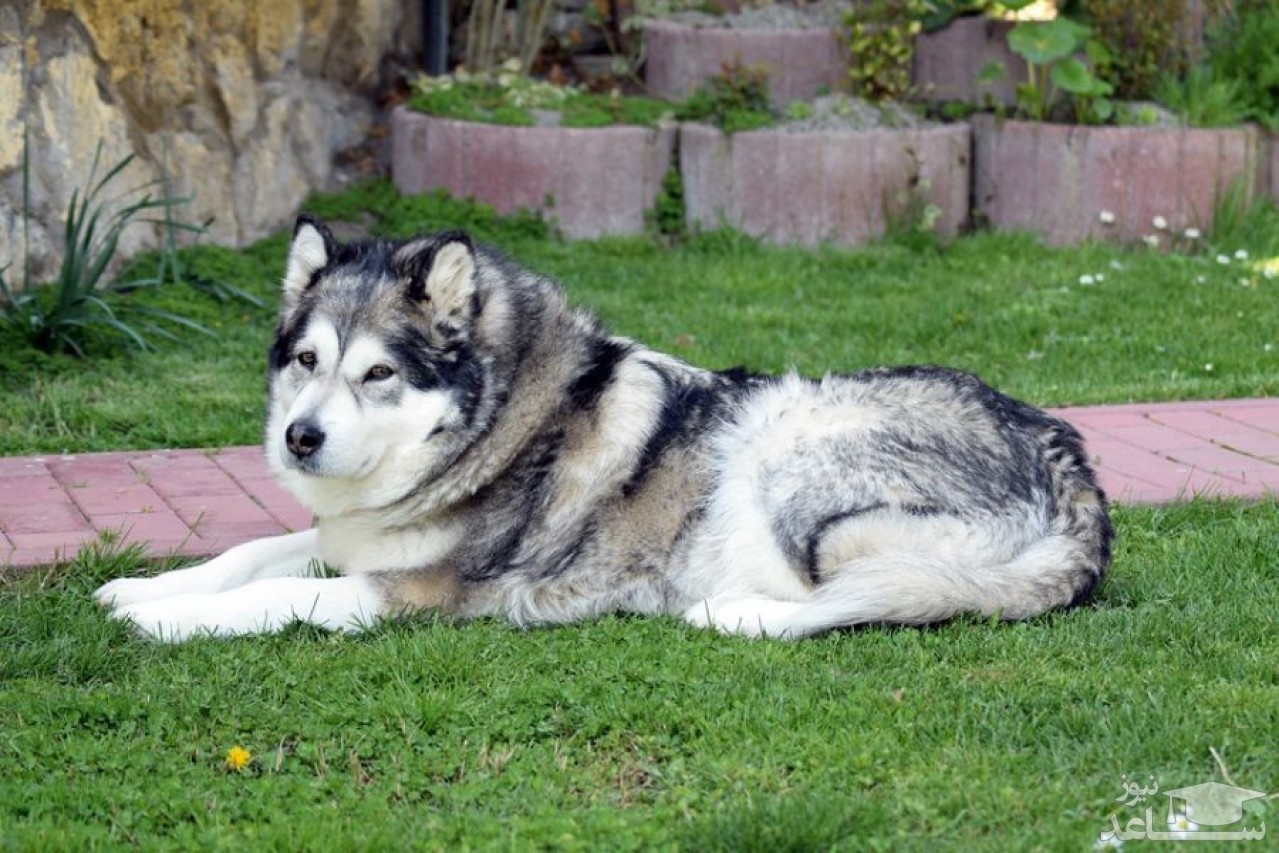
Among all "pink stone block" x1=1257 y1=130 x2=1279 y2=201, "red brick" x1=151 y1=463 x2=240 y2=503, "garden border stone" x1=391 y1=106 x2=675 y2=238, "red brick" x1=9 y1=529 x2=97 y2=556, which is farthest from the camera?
"pink stone block" x1=1257 y1=130 x2=1279 y2=201

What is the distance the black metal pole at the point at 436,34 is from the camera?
10.4 metres

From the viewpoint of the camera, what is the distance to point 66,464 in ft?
19.6

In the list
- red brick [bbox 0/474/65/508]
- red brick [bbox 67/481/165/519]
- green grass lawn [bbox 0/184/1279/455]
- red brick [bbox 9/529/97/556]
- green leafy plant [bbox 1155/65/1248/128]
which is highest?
green leafy plant [bbox 1155/65/1248/128]

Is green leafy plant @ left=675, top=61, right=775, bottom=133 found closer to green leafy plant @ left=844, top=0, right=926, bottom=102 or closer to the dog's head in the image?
green leafy plant @ left=844, top=0, right=926, bottom=102

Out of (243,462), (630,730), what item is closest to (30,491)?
(243,462)

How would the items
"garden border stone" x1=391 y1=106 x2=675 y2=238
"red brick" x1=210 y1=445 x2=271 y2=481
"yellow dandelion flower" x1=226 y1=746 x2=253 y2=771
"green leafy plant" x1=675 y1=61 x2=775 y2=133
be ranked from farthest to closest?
"green leafy plant" x1=675 y1=61 x2=775 y2=133, "garden border stone" x1=391 y1=106 x2=675 y2=238, "red brick" x1=210 y1=445 x2=271 y2=481, "yellow dandelion flower" x1=226 y1=746 x2=253 y2=771

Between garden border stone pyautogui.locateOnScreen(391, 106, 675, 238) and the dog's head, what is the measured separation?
473cm

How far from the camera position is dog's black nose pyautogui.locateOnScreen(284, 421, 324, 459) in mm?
4312

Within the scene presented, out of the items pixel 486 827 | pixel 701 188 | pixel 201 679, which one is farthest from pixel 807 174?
pixel 486 827

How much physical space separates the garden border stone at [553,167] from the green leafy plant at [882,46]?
3.98 feet

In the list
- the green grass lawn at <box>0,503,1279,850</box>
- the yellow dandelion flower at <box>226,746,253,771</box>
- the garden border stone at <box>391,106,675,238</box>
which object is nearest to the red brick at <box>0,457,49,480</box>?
the green grass lawn at <box>0,503,1279,850</box>

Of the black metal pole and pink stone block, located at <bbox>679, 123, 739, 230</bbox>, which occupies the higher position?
the black metal pole

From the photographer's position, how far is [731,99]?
9562mm

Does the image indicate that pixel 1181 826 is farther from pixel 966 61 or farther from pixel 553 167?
pixel 966 61
